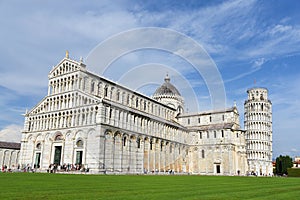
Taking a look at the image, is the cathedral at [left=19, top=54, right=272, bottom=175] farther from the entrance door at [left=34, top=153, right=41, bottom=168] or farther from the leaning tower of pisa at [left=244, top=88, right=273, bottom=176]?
the leaning tower of pisa at [left=244, top=88, right=273, bottom=176]

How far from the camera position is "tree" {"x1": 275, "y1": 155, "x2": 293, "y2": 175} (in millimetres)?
86312

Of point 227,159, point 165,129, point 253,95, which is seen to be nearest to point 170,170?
point 165,129

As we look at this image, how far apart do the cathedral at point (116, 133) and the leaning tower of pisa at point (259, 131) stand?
20.4m

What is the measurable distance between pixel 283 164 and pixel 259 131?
40.5ft

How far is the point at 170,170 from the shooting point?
59750 mm

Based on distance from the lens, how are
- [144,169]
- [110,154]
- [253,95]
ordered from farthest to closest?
1. [253,95]
2. [144,169]
3. [110,154]

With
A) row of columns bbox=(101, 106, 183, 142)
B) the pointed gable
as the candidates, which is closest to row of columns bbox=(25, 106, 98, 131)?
row of columns bbox=(101, 106, 183, 142)

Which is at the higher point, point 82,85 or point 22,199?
point 82,85

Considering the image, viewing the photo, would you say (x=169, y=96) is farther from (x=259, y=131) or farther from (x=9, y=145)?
(x=9, y=145)

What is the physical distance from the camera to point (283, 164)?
285ft

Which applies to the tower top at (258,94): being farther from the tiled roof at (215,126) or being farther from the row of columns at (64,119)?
the row of columns at (64,119)

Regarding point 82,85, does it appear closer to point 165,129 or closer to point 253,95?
point 165,129

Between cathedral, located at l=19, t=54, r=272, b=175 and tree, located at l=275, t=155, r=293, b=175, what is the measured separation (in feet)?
80.2

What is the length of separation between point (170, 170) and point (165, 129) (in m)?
8.98
